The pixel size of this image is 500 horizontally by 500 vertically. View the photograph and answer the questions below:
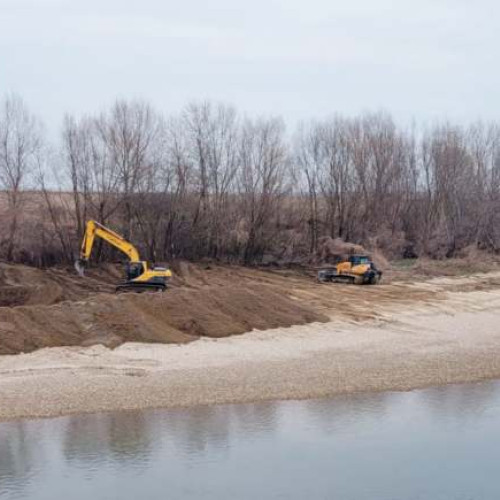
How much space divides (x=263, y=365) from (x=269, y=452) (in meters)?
6.69

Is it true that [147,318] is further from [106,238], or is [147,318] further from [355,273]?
[355,273]

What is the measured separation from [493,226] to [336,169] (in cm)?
1129

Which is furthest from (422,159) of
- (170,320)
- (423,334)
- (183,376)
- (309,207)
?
(183,376)

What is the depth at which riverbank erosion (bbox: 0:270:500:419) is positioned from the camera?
18156mm

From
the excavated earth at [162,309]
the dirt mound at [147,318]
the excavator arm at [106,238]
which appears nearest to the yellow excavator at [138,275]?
the excavator arm at [106,238]

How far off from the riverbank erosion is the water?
2.93ft

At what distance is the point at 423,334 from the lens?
2675 centimetres

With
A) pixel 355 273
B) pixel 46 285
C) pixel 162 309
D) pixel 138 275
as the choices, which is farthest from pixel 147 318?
pixel 355 273

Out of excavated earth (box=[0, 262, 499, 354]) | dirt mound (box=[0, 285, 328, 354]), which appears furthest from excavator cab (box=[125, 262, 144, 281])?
dirt mound (box=[0, 285, 328, 354])

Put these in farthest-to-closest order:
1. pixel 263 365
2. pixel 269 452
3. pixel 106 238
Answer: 1. pixel 106 238
2. pixel 263 365
3. pixel 269 452

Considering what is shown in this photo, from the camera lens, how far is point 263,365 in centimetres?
2145

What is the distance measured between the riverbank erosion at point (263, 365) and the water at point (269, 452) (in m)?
0.89

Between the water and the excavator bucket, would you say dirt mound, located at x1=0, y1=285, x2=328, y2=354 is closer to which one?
the water

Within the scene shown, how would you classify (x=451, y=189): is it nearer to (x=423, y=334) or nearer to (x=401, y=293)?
(x=401, y=293)
